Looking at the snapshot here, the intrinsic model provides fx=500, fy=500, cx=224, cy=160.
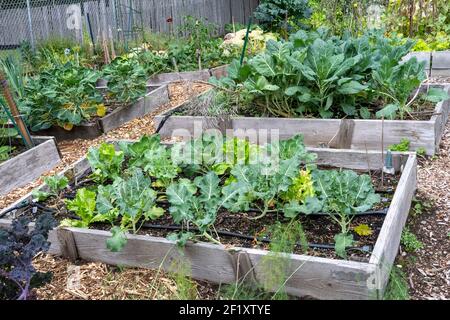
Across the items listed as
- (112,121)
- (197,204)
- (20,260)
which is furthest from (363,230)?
(112,121)

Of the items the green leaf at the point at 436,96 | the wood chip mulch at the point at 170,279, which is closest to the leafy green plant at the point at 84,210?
the wood chip mulch at the point at 170,279

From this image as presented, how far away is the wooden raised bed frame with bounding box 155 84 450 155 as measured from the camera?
3.90 m

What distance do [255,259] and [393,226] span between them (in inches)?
29.2

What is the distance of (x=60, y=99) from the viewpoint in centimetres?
470

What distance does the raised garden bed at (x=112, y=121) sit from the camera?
493cm

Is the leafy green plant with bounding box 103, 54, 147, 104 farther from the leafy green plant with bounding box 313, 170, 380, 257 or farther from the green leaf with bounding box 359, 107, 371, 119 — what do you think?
the leafy green plant with bounding box 313, 170, 380, 257

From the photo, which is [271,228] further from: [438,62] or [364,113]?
[438,62]

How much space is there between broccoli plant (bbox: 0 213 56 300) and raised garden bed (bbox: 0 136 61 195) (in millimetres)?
1800

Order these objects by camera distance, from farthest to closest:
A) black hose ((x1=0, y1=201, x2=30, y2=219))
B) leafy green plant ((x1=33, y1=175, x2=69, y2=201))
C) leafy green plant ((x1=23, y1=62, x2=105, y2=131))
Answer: leafy green plant ((x1=23, y1=62, x2=105, y2=131)) < leafy green plant ((x1=33, y1=175, x2=69, y2=201)) < black hose ((x1=0, y1=201, x2=30, y2=219))

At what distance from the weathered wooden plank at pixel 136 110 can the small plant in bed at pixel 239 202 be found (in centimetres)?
196

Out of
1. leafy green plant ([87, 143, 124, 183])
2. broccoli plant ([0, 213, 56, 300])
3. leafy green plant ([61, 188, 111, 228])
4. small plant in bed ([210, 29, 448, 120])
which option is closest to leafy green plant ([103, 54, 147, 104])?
small plant in bed ([210, 29, 448, 120])

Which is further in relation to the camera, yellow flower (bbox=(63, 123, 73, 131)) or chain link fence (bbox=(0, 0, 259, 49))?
chain link fence (bbox=(0, 0, 259, 49))

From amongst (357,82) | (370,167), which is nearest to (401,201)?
(370,167)

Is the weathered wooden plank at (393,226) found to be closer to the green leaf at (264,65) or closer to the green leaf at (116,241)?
the green leaf at (116,241)
